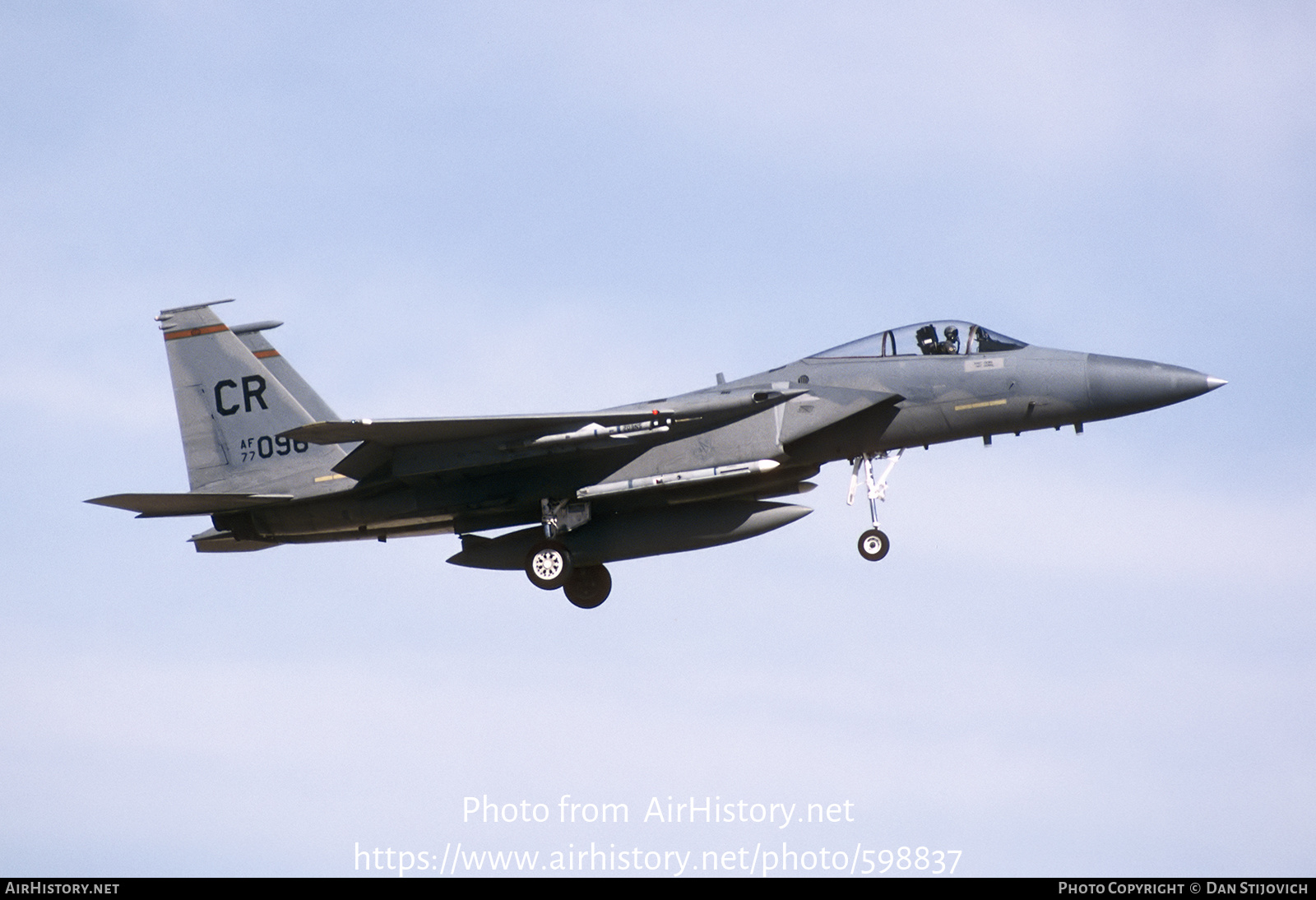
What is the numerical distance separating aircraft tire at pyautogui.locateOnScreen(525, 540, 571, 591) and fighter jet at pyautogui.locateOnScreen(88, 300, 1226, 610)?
0.07 ft

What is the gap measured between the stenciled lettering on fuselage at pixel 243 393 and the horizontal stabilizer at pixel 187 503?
1555 mm

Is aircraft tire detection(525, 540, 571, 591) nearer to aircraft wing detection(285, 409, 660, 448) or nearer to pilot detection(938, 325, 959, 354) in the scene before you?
aircraft wing detection(285, 409, 660, 448)

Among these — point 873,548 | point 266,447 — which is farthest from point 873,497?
point 266,447

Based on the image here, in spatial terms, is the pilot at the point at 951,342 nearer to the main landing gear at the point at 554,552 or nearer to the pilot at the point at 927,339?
the pilot at the point at 927,339

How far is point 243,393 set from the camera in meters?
21.0

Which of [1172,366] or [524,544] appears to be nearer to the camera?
[1172,366]

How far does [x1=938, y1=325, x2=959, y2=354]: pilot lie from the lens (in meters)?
19.3

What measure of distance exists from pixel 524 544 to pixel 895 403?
5262 millimetres

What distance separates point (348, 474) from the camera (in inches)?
781

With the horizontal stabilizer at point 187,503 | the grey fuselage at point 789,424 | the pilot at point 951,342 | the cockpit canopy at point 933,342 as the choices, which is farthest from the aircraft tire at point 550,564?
the pilot at point 951,342

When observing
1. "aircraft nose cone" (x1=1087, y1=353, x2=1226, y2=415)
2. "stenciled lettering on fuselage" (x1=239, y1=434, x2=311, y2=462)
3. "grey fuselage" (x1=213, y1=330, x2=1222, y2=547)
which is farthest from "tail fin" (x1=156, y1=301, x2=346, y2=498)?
"aircraft nose cone" (x1=1087, y1=353, x2=1226, y2=415)

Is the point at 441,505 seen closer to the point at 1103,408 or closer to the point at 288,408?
the point at 288,408

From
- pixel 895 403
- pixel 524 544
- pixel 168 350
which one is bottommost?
pixel 524 544


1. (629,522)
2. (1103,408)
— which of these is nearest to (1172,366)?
(1103,408)
